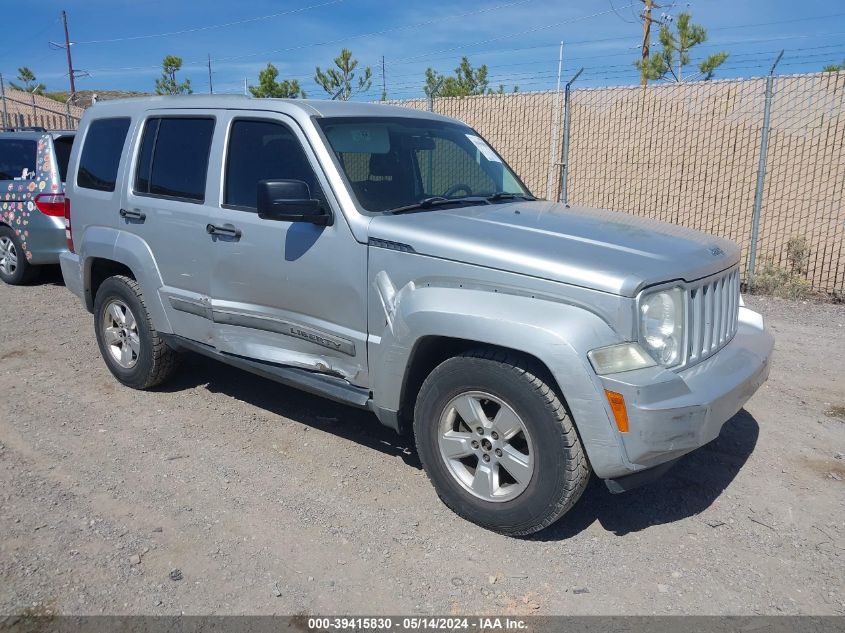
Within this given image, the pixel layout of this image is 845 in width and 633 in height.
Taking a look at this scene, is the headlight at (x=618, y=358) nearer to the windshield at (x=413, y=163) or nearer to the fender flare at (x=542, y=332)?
the fender flare at (x=542, y=332)

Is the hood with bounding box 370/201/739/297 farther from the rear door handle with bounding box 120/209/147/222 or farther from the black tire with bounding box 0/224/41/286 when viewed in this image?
the black tire with bounding box 0/224/41/286

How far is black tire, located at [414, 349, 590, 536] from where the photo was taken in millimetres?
3049

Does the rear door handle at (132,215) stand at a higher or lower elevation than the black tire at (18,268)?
higher

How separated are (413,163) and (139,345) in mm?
2477

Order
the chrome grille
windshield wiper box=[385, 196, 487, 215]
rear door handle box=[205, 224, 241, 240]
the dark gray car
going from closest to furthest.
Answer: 1. the chrome grille
2. windshield wiper box=[385, 196, 487, 215]
3. rear door handle box=[205, 224, 241, 240]
4. the dark gray car

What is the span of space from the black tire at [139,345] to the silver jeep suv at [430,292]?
22 mm

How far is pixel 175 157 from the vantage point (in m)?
4.66

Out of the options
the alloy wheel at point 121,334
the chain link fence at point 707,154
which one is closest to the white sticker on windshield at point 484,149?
the alloy wheel at point 121,334

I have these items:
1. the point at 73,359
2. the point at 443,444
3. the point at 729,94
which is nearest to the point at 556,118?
the point at 729,94

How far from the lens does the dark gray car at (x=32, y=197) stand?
8281mm

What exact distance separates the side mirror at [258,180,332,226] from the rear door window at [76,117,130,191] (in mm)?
2039

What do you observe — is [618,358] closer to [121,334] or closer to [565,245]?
[565,245]

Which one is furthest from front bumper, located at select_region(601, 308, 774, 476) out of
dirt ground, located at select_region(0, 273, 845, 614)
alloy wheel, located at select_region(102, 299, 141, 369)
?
alloy wheel, located at select_region(102, 299, 141, 369)

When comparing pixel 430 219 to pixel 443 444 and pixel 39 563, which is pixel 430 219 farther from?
pixel 39 563
